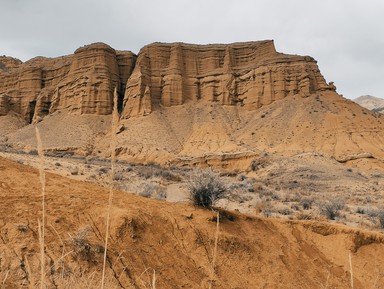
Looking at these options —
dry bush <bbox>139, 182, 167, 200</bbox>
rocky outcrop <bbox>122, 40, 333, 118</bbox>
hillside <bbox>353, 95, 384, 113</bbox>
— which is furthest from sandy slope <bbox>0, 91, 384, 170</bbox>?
hillside <bbox>353, 95, 384, 113</bbox>

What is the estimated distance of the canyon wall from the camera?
165 feet

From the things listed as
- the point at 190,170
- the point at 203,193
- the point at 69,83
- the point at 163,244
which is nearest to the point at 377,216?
the point at 203,193

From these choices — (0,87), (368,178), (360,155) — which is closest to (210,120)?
(360,155)

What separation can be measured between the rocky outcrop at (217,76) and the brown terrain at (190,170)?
19 cm

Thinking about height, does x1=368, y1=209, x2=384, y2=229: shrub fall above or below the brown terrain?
below

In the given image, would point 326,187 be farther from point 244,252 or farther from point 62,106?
point 62,106

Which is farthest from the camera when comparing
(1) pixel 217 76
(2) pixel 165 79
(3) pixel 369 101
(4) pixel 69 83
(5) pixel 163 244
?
(3) pixel 369 101

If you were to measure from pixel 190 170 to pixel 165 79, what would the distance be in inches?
1053

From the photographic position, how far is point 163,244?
6.95 metres

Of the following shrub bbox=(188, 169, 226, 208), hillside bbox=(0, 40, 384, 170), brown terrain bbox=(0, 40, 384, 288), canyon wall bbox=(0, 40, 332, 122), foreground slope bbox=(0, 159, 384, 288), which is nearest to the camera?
foreground slope bbox=(0, 159, 384, 288)

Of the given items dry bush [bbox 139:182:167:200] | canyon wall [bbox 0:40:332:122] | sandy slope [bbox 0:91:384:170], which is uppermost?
canyon wall [bbox 0:40:332:122]

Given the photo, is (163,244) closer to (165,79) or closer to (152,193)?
(152,193)

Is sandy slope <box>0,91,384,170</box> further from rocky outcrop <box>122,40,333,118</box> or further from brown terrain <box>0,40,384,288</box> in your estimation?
rocky outcrop <box>122,40,333,118</box>

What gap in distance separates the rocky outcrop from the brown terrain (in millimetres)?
185
